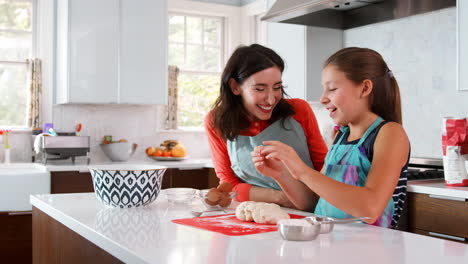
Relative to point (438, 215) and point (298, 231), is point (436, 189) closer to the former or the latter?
point (438, 215)

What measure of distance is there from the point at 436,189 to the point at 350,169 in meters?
1.10

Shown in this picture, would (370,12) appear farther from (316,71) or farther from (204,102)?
(204,102)

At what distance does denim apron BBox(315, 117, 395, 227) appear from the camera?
1462 mm

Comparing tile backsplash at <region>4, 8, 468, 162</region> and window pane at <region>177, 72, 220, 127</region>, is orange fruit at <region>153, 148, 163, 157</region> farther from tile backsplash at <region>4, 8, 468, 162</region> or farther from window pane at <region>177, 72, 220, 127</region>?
tile backsplash at <region>4, 8, 468, 162</region>

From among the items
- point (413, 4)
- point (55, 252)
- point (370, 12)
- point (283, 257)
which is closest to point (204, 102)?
point (370, 12)

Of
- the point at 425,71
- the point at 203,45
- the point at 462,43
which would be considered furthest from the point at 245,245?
the point at 203,45

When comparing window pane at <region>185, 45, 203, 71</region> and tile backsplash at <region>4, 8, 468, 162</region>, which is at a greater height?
window pane at <region>185, 45, 203, 71</region>

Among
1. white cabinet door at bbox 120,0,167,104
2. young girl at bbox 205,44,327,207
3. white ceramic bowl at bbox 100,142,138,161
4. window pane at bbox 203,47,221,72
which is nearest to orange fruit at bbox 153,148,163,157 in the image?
white ceramic bowl at bbox 100,142,138,161

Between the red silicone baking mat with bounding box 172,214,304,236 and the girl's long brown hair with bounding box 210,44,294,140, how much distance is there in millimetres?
680

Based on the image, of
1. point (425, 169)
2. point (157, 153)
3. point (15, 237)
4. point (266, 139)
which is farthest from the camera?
point (157, 153)

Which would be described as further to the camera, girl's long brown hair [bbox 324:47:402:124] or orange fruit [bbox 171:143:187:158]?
orange fruit [bbox 171:143:187:158]

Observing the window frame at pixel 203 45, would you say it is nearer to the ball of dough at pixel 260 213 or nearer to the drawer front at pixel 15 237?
the drawer front at pixel 15 237

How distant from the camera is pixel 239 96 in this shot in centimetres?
213

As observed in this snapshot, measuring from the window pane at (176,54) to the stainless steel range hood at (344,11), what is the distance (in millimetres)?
1687
